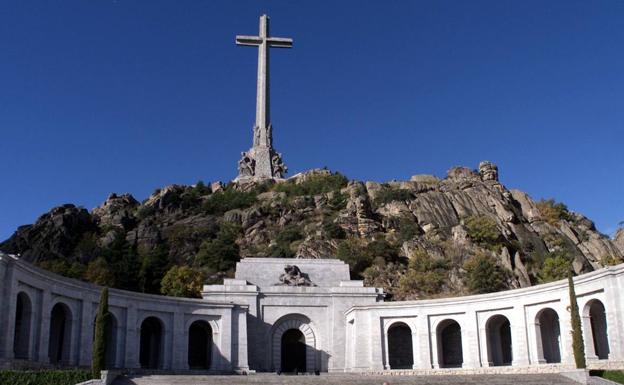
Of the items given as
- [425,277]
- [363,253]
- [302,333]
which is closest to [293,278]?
[302,333]

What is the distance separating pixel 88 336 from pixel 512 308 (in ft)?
83.8

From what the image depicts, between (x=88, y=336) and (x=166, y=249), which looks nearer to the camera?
(x=88, y=336)

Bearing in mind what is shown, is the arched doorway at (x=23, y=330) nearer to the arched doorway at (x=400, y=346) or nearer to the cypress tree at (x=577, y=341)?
the arched doorway at (x=400, y=346)

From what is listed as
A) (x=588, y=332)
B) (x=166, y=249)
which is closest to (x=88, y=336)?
(x=588, y=332)

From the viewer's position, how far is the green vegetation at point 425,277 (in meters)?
69.4

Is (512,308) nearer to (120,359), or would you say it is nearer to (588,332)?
(588,332)

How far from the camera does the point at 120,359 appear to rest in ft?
144

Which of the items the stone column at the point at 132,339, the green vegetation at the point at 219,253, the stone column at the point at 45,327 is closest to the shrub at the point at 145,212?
the green vegetation at the point at 219,253

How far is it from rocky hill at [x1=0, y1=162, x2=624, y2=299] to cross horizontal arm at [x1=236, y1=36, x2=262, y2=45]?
65.7ft

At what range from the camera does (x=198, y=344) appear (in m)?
51.8

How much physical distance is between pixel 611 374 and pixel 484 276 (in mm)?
34071

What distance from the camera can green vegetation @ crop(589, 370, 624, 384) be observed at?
33.7 meters

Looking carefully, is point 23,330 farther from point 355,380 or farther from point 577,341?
point 577,341

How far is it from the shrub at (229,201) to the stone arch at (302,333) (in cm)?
4405
